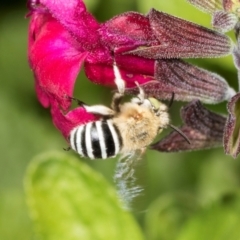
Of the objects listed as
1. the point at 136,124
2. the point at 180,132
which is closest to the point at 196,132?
the point at 180,132

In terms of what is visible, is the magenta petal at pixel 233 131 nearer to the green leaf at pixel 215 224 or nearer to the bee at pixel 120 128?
the bee at pixel 120 128

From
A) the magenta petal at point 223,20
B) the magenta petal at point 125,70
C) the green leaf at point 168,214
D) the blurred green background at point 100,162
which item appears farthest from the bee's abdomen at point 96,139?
the green leaf at point 168,214

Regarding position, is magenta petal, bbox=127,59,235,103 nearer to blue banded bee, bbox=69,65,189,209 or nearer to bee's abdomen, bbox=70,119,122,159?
blue banded bee, bbox=69,65,189,209

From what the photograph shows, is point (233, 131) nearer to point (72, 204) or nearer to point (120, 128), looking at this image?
point (120, 128)

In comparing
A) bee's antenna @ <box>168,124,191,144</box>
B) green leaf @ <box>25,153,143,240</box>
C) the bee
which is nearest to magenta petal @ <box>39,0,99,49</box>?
the bee

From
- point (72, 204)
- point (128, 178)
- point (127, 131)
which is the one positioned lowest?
point (72, 204)
